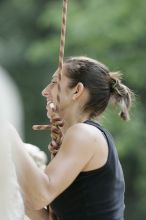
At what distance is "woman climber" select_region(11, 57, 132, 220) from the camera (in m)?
2.97

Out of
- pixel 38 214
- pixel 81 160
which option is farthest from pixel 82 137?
pixel 38 214

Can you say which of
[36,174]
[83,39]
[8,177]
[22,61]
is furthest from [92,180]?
[22,61]

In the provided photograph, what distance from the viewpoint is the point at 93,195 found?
318cm

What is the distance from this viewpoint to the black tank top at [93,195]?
317 centimetres

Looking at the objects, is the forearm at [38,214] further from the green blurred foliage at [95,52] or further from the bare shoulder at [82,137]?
the green blurred foliage at [95,52]

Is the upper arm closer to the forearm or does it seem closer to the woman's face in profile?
the woman's face in profile

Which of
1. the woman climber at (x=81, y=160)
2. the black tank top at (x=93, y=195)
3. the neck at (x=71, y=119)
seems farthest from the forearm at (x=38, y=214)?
the neck at (x=71, y=119)

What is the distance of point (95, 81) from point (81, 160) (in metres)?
0.39

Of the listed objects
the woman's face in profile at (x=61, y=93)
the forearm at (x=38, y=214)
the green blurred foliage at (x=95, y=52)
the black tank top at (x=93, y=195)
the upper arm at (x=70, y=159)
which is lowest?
the green blurred foliage at (x=95, y=52)

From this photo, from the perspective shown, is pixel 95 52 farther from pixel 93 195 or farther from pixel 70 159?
pixel 70 159

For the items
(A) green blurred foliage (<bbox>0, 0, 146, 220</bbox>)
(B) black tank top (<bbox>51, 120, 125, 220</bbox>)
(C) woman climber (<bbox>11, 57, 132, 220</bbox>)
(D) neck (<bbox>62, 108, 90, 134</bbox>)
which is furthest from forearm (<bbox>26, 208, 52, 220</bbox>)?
(A) green blurred foliage (<bbox>0, 0, 146, 220</bbox>)

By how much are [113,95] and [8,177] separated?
1.15m

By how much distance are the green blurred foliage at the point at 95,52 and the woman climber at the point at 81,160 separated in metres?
7.53

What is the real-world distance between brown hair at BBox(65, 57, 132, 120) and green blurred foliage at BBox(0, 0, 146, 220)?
749cm
